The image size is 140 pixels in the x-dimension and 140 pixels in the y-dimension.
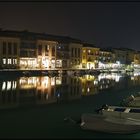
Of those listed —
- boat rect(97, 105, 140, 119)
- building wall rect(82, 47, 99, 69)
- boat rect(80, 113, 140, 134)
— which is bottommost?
boat rect(80, 113, 140, 134)

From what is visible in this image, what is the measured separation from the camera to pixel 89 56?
207ft

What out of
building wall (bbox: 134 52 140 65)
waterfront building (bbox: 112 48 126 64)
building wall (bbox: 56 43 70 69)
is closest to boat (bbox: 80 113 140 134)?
building wall (bbox: 56 43 70 69)

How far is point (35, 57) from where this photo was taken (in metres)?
47.8

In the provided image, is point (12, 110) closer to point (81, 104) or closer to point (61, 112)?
point (61, 112)

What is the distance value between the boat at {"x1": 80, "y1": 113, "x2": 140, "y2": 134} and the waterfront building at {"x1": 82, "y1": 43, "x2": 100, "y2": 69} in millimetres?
50212

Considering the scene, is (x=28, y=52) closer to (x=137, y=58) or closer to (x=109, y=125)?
(x=109, y=125)

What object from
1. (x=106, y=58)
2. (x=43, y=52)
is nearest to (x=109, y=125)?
(x=43, y=52)

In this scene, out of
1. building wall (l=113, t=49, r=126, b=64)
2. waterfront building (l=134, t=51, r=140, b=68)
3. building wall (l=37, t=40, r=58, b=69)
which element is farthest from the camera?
waterfront building (l=134, t=51, r=140, b=68)

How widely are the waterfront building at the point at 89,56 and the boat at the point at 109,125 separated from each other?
5021 centimetres

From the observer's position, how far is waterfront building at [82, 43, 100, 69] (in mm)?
61281

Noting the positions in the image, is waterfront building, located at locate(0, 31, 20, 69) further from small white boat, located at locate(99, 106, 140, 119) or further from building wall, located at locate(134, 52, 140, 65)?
building wall, located at locate(134, 52, 140, 65)

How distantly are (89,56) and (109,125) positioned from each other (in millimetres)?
53259

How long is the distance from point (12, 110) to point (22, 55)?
3157cm

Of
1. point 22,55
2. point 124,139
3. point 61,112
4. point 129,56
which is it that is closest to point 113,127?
point 124,139
